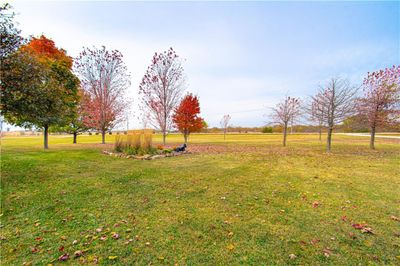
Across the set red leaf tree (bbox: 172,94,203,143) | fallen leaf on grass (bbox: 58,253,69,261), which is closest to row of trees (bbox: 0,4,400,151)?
red leaf tree (bbox: 172,94,203,143)

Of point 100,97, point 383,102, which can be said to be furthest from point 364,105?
point 100,97

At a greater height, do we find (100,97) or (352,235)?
(100,97)

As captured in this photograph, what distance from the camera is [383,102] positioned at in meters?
13.0

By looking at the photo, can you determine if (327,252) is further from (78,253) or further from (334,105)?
(334,105)

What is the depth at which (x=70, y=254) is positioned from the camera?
2.33 m

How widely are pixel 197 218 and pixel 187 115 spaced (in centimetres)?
1688

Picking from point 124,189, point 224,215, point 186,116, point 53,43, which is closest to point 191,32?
point 186,116

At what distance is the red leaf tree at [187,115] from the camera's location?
19531 millimetres

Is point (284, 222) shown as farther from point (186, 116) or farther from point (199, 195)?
point (186, 116)

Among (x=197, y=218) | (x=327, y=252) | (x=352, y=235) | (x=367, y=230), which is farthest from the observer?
Answer: (x=197, y=218)

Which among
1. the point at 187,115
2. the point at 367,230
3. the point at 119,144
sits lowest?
the point at 367,230

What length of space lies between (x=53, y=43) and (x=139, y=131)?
982cm

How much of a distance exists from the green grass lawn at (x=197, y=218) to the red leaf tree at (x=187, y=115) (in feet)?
45.7

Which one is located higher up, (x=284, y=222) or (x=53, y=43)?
(x=53, y=43)
